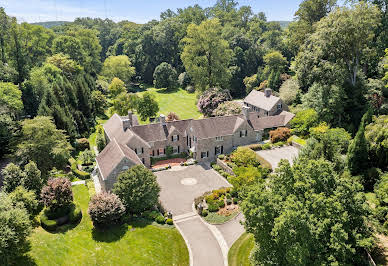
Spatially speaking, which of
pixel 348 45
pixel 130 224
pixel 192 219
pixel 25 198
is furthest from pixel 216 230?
pixel 348 45

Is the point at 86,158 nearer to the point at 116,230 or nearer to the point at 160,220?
the point at 116,230

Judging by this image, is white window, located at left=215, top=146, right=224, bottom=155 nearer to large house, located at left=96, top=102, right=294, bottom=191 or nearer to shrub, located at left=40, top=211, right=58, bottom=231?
large house, located at left=96, top=102, right=294, bottom=191

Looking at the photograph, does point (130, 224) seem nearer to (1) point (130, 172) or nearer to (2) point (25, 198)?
(1) point (130, 172)

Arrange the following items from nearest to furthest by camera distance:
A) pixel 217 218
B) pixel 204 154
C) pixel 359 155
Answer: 1. pixel 359 155
2. pixel 217 218
3. pixel 204 154

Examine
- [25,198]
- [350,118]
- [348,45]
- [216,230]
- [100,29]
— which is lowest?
[216,230]

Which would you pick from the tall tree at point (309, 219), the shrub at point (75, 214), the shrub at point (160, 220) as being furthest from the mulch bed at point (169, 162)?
the tall tree at point (309, 219)

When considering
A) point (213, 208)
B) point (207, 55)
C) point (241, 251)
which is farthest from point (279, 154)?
point (207, 55)
